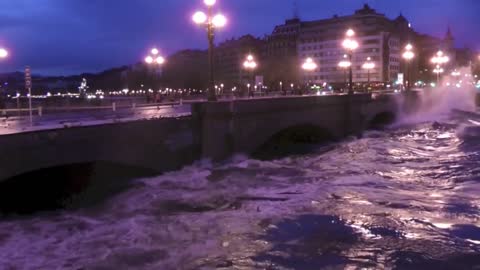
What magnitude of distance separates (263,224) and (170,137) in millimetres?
6578

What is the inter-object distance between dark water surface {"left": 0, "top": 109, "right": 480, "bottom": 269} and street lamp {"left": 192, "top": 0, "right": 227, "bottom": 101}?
2.99 meters

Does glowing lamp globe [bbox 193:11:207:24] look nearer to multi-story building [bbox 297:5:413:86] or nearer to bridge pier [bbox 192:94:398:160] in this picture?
bridge pier [bbox 192:94:398:160]

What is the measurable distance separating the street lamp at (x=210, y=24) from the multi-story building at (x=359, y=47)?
12449cm

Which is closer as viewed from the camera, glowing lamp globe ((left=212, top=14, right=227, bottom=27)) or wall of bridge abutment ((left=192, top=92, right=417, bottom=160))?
wall of bridge abutment ((left=192, top=92, right=417, bottom=160))

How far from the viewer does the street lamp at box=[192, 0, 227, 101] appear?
829 inches

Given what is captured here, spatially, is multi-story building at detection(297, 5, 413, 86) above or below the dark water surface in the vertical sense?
above

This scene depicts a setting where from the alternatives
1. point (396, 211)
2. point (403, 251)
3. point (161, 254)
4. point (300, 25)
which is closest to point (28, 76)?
point (161, 254)

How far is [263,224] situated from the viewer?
14305 mm

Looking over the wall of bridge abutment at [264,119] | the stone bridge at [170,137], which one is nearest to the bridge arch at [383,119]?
the wall of bridge abutment at [264,119]

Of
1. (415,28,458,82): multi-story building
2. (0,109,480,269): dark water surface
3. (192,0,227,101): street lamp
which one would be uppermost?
(415,28,458,82): multi-story building

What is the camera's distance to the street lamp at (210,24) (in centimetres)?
2105

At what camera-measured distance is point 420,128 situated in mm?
50625

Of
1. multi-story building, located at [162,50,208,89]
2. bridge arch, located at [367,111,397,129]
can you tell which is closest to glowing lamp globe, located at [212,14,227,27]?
bridge arch, located at [367,111,397,129]

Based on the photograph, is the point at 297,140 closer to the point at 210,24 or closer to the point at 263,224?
the point at 210,24
